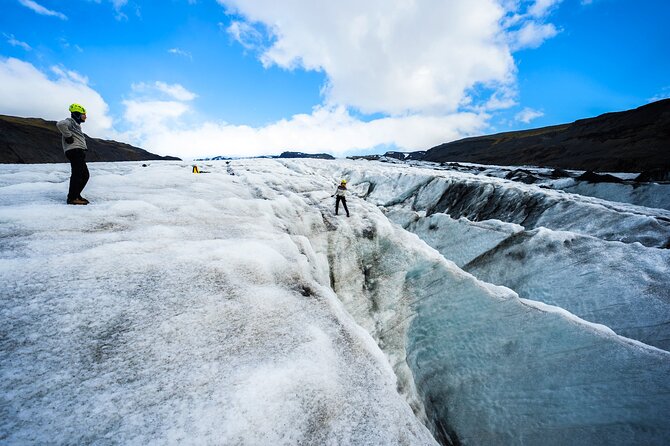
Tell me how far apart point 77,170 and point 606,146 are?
7087cm

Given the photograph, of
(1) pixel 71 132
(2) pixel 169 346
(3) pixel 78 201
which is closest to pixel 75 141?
(1) pixel 71 132

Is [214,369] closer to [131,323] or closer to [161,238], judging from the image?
[131,323]

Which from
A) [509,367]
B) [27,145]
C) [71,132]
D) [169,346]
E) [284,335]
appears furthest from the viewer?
[27,145]

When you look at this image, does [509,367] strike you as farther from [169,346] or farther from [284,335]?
[169,346]

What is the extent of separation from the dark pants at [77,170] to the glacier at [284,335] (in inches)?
19.0

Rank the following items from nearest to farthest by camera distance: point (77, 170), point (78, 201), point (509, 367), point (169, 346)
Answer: point (169, 346) → point (509, 367) → point (77, 170) → point (78, 201)

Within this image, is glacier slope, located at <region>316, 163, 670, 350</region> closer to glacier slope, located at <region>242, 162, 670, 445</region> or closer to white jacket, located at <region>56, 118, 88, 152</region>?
glacier slope, located at <region>242, 162, 670, 445</region>

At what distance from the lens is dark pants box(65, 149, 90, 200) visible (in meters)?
5.20

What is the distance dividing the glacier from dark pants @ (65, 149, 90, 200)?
0.48m

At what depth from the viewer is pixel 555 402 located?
14.1 feet

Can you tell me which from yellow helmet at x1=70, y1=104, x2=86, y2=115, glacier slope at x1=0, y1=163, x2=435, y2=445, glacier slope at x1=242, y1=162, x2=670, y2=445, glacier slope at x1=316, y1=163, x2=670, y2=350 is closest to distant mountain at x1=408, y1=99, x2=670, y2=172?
glacier slope at x1=316, y1=163, x2=670, y2=350

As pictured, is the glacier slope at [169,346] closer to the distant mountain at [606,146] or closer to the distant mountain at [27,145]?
the distant mountain at [606,146]

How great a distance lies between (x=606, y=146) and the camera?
167 ft

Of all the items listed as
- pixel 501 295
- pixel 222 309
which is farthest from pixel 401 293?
pixel 222 309
